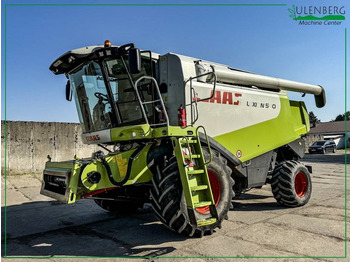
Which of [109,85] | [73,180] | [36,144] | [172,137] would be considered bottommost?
[73,180]

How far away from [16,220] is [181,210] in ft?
11.7

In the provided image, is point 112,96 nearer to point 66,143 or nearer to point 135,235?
point 135,235

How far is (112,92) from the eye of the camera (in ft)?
16.1

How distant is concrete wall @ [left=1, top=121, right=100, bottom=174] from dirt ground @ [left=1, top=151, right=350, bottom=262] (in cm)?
495

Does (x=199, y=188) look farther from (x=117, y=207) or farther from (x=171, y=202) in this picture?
(x=117, y=207)

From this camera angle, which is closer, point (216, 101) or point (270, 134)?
point (216, 101)

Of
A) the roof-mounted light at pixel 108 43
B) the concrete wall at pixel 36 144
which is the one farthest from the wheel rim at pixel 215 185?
the concrete wall at pixel 36 144

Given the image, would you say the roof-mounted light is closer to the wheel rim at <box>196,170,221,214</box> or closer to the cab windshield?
the cab windshield

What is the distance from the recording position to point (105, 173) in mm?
4363

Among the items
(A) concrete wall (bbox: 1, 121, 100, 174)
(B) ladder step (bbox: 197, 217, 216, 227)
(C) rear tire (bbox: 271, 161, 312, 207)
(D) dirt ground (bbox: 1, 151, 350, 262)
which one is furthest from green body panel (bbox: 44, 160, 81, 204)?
(A) concrete wall (bbox: 1, 121, 100, 174)

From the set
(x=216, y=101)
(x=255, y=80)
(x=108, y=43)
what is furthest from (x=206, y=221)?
(x=255, y=80)

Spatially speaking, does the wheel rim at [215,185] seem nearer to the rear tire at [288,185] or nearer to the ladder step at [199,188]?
the ladder step at [199,188]

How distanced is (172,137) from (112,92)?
1.26 metres

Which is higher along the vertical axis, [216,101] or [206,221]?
[216,101]
